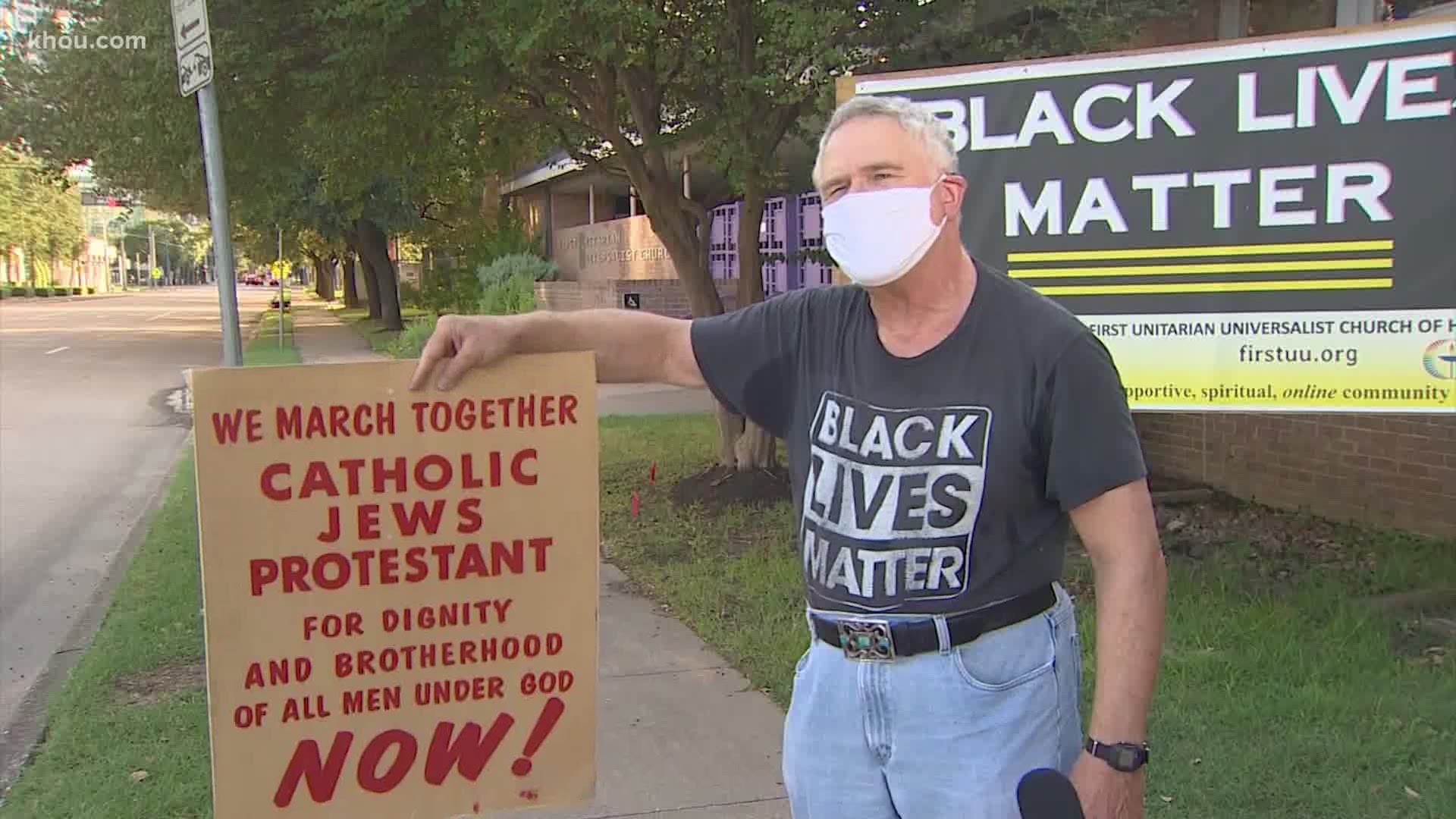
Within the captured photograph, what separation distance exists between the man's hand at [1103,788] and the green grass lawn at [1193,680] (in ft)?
5.99

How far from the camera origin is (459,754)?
2432 millimetres

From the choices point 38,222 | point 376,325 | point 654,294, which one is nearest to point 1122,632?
point 654,294

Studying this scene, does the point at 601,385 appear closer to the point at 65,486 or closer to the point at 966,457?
the point at 65,486

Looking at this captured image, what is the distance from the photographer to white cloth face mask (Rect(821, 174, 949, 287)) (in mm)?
1947

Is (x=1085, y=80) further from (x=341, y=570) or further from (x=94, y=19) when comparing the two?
(x=94, y=19)

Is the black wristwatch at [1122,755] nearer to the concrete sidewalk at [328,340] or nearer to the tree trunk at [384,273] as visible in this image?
the concrete sidewalk at [328,340]

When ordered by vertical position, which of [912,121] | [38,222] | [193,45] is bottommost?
[912,121]

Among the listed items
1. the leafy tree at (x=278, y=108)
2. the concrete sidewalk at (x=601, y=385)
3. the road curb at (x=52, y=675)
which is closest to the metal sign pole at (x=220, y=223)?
the concrete sidewalk at (x=601, y=385)

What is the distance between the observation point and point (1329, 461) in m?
7.18

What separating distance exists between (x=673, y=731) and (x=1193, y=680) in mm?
1931

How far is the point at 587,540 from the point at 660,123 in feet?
21.7

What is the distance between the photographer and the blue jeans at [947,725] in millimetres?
1904

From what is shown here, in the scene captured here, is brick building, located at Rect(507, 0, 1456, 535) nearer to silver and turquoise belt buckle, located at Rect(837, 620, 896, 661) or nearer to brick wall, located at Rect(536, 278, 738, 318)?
silver and turquoise belt buckle, located at Rect(837, 620, 896, 661)

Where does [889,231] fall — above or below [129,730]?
above
